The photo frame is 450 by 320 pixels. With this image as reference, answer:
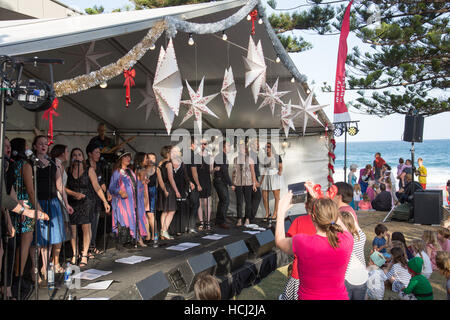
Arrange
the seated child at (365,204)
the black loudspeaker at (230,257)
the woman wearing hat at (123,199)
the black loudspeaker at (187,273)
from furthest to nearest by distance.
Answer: the seated child at (365,204) → the woman wearing hat at (123,199) → the black loudspeaker at (230,257) → the black loudspeaker at (187,273)

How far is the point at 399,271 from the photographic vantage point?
4723 millimetres

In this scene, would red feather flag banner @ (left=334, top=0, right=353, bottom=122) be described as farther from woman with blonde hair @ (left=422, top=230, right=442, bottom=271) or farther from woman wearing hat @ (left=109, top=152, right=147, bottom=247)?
woman wearing hat @ (left=109, top=152, right=147, bottom=247)

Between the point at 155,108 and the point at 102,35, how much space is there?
4109 mm

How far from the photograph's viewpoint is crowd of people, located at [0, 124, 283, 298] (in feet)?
13.9

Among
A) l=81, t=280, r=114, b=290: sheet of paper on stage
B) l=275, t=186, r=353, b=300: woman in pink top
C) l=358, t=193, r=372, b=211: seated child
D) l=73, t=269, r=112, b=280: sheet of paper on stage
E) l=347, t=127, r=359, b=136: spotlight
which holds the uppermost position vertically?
l=347, t=127, r=359, b=136: spotlight

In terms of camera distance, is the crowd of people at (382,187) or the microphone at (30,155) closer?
the microphone at (30,155)

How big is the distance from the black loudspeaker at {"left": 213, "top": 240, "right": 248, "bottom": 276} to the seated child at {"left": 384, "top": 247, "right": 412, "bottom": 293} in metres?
1.61

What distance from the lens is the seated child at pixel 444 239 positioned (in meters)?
5.66

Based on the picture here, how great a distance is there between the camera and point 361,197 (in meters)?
13.5

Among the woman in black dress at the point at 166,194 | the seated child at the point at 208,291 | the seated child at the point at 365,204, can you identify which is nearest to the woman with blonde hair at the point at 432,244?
the woman in black dress at the point at 166,194

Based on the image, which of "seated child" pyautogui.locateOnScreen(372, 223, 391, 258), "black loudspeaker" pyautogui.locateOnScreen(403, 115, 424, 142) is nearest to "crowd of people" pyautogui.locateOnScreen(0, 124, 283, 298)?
"seated child" pyautogui.locateOnScreen(372, 223, 391, 258)

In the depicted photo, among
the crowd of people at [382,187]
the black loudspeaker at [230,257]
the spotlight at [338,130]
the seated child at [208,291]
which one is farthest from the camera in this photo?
the crowd of people at [382,187]

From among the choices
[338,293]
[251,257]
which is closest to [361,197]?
[251,257]

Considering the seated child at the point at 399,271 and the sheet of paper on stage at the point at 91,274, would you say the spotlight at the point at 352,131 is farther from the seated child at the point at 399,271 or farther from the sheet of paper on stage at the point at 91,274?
the sheet of paper on stage at the point at 91,274
